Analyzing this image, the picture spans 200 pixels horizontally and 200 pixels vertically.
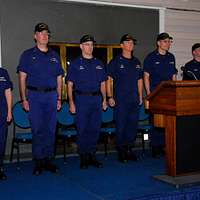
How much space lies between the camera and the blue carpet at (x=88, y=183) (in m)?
3.78

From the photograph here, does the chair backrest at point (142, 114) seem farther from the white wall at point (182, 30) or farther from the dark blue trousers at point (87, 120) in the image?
the white wall at point (182, 30)

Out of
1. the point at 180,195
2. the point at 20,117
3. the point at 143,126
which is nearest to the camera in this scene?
the point at 180,195

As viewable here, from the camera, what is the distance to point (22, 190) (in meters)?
3.97

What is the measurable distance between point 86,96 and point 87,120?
0.32 metres

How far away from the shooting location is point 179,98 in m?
3.92

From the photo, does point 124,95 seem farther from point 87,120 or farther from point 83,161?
point 83,161

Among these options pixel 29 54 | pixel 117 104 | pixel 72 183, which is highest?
pixel 29 54

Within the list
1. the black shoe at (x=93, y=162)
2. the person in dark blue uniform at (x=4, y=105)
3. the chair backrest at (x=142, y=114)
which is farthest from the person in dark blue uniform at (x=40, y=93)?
the chair backrest at (x=142, y=114)

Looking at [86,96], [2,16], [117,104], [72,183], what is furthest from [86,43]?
[72,183]

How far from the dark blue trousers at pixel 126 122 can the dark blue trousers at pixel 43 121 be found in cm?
102

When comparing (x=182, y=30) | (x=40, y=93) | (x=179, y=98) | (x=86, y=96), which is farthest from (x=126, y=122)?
(x=182, y=30)

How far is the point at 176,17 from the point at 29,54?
135 inches

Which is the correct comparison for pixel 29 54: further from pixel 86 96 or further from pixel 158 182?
pixel 158 182

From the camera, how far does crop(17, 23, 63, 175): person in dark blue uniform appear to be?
15.1 feet
